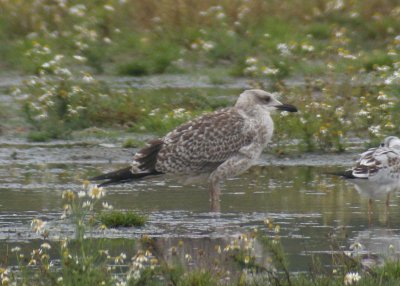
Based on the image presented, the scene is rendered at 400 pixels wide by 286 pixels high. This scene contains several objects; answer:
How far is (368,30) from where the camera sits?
2286 cm

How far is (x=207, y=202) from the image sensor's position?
12.5 m

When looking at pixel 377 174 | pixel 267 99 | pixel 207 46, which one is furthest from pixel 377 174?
pixel 207 46

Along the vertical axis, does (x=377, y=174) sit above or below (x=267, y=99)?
below

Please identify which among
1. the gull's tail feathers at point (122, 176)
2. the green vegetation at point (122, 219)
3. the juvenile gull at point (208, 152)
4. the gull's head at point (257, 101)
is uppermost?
the gull's head at point (257, 101)

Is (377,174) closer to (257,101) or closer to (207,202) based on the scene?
(257,101)

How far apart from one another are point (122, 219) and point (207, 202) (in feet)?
5.87

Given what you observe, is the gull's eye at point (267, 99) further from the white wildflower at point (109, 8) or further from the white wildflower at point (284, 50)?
the white wildflower at point (109, 8)

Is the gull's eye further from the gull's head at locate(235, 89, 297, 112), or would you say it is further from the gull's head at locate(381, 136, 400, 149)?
the gull's head at locate(381, 136, 400, 149)

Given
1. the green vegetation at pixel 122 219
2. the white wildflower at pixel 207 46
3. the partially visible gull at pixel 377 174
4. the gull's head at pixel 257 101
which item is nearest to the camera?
the green vegetation at pixel 122 219

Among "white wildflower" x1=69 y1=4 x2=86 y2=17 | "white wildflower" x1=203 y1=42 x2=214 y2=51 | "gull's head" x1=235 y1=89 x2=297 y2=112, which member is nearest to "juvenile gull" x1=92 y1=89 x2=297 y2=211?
"gull's head" x1=235 y1=89 x2=297 y2=112

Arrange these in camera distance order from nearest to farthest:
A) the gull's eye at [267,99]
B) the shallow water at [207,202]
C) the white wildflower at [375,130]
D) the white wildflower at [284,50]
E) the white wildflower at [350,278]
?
the white wildflower at [350,278]
the shallow water at [207,202]
the gull's eye at [267,99]
the white wildflower at [375,130]
the white wildflower at [284,50]

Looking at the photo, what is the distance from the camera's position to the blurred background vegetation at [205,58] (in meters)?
16.1

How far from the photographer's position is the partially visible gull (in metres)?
11.6

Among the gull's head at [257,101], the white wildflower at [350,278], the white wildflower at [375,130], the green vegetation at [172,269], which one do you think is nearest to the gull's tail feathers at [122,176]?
the gull's head at [257,101]
